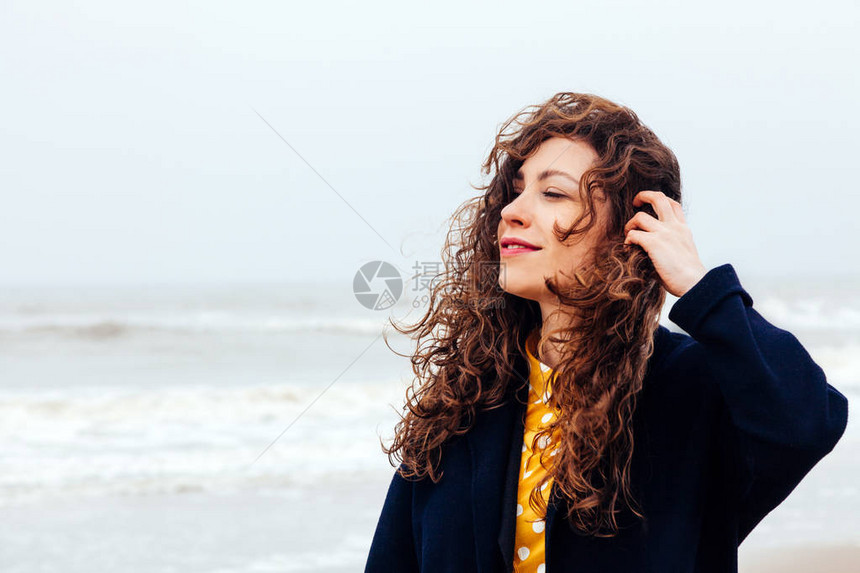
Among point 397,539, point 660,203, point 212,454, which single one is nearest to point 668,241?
point 660,203

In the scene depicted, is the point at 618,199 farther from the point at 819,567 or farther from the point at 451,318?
the point at 819,567

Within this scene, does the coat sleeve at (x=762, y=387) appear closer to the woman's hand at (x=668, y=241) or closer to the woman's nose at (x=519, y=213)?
the woman's hand at (x=668, y=241)

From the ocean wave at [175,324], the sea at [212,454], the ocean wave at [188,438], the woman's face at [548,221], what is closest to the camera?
the woman's face at [548,221]

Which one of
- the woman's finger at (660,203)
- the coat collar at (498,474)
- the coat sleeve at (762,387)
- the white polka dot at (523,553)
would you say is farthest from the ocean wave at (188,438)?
the coat sleeve at (762,387)

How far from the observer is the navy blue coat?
1.30 metres

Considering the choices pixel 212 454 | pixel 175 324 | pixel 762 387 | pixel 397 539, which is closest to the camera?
pixel 762 387

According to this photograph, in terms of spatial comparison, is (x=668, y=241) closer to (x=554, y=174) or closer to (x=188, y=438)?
(x=554, y=174)

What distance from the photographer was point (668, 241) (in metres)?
1.47

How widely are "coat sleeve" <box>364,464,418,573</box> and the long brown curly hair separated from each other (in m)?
0.07

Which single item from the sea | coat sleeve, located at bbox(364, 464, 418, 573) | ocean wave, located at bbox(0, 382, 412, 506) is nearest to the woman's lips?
the sea

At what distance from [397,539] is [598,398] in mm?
562

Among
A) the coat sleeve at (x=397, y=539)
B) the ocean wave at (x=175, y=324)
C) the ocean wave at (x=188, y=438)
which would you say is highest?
the coat sleeve at (x=397, y=539)

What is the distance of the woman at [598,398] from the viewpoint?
1.34m

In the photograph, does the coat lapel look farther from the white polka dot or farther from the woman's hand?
the woman's hand
